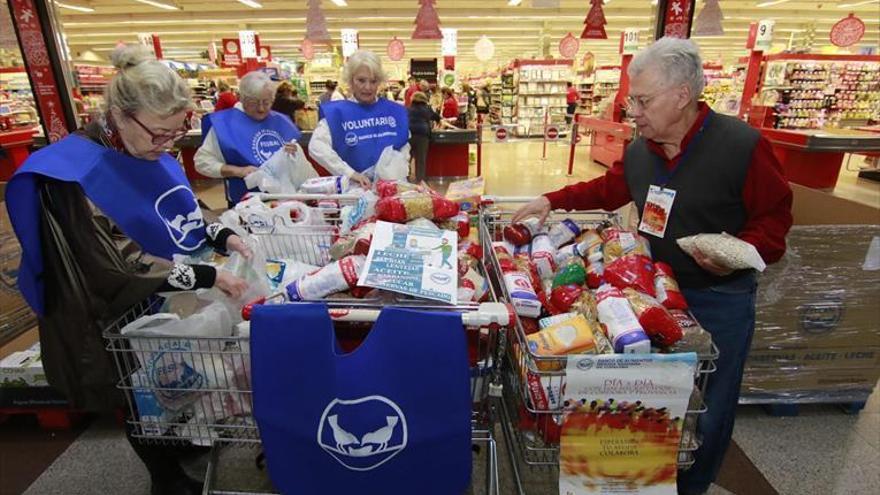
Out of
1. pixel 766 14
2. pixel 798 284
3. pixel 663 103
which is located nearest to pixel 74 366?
pixel 663 103

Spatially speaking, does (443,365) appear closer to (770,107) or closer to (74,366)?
(74,366)

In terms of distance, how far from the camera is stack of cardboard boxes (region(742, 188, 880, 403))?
7.08ft

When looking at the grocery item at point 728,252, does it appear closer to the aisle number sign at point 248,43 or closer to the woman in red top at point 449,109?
the woman in red top at point 449,109

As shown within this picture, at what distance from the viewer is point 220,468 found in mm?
2154

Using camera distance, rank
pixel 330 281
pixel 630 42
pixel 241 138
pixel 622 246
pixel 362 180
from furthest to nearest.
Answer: pixel 630 42
pixel 241 138
pixel 362 180
pixel 622 246
pixel 330 281

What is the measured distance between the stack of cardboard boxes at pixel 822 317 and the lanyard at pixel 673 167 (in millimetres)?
932

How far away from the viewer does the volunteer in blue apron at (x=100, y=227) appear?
49.8 inches

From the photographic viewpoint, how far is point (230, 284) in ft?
4.56

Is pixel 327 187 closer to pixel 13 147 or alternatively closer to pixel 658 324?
pixel 658 324

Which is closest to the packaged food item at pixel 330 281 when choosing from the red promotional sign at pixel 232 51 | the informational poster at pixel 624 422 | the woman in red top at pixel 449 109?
the informational poster at pixel 624 422

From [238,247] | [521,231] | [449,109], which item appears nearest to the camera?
[238,247]

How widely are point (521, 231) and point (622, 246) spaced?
42 centimetres

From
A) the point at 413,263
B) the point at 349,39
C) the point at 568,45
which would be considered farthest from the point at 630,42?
the point at 413,263

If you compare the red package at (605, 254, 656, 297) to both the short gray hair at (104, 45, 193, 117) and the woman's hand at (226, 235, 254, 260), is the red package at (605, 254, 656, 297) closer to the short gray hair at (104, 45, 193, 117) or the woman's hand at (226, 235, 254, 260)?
the woman's hand at (226, 235, 254, 260)
